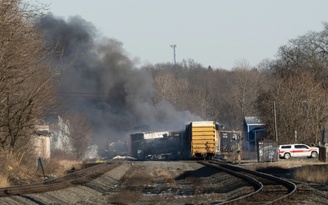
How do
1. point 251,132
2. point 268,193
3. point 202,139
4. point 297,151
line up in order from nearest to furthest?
point 268,193, point 297,151, point 202,139, point 251,132

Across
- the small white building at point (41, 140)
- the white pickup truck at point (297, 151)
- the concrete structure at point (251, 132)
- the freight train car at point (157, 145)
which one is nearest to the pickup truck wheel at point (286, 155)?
the white pickup truck at point (297, 151)

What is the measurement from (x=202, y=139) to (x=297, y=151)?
8450 mm

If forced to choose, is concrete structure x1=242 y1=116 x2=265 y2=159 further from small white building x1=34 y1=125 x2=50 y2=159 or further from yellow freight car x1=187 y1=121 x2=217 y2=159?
small white building x1=34 y1=125 x2=50 y2=159

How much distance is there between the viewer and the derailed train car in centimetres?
6694

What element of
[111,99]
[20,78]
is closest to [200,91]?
[111,99]

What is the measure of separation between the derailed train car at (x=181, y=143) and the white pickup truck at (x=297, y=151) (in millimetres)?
6344

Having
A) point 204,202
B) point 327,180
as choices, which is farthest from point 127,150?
point 204,202

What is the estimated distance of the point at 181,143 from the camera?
3049 inches

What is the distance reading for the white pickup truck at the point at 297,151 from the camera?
2574 inches

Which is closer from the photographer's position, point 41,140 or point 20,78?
point 20,78

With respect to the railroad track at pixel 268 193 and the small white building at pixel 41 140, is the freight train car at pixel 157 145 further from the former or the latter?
the railroad track at pixel 268 193

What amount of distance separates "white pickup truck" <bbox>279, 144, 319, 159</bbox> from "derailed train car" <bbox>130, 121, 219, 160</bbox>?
6.34 metres

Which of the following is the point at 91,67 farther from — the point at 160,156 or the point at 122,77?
the point at 160,156

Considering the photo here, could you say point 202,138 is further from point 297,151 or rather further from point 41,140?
point 41,140
